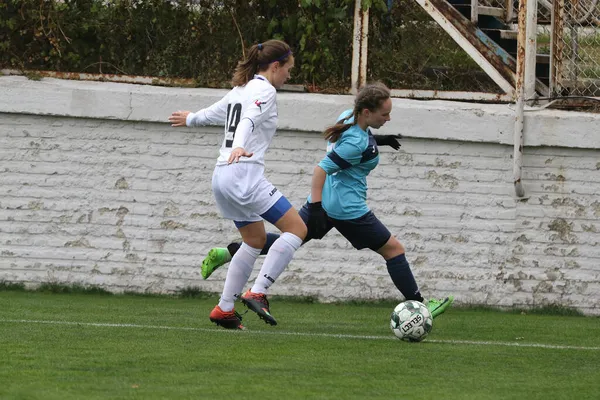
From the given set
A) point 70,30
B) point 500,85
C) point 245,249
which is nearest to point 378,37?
point 500,85

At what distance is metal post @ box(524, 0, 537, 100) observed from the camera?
10.6 m

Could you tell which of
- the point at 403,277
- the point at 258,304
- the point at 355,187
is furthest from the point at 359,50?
the point at 258,304

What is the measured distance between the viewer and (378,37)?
11266 millimetres

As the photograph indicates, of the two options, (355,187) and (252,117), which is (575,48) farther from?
(252,117)

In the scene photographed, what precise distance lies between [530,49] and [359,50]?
1566 mm

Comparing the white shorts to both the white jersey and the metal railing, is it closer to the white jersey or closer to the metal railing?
the white jersey

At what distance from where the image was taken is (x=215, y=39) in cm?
→ 1138

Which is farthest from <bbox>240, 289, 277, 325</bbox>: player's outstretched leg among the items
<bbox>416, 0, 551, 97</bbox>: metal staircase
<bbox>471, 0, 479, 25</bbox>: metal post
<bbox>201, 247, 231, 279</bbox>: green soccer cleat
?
<bbox>471, 0, 479, 25</bbox>: metal post

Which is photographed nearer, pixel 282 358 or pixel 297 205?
pixel 282 358

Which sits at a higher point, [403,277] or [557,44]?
[557,44]

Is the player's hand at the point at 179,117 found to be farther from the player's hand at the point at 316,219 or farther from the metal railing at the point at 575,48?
the metal railing at the point at 575,48

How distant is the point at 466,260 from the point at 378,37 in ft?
7.78

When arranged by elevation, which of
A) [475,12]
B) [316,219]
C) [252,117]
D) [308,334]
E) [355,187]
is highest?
[475,12]

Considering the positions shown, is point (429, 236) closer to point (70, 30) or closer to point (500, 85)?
point (500, 85)
